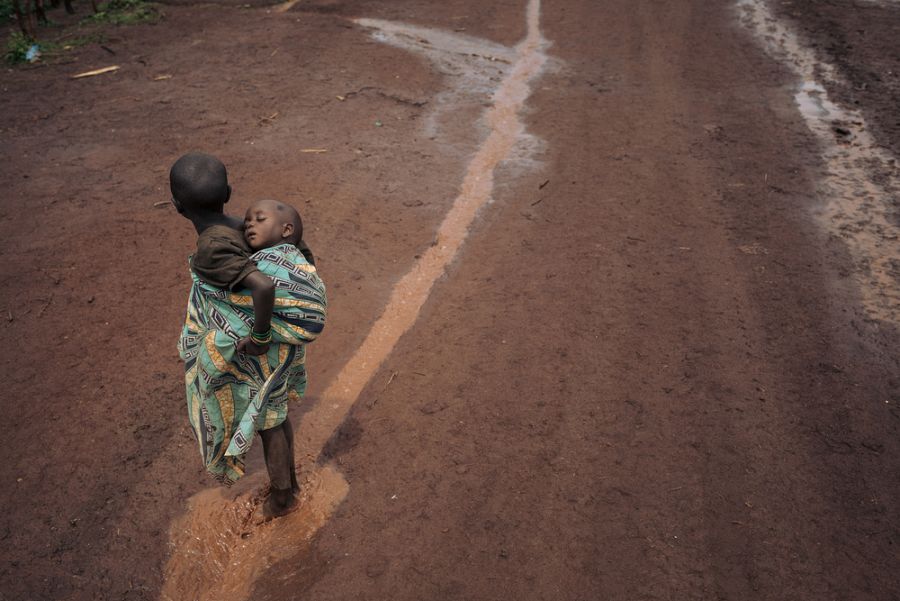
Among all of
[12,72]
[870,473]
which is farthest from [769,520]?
[12,72]

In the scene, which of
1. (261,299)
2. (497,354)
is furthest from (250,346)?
(497,354)

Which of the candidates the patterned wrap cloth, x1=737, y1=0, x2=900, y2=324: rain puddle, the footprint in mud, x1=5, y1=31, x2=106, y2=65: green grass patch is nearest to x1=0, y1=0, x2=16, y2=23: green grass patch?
x1=5, y1=31, x2=106, y2=65: green grass patch

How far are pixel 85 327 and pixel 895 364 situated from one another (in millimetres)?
5217

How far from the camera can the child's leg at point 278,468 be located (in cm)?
328

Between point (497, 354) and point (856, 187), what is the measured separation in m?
4.37

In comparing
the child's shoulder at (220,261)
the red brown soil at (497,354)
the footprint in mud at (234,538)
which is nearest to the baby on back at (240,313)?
the child's shoulder at (220,261)

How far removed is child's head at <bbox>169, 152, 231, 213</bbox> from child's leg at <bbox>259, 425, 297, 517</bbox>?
1.04m

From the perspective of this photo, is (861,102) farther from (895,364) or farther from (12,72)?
(12,72)

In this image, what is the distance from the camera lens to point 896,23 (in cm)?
1133

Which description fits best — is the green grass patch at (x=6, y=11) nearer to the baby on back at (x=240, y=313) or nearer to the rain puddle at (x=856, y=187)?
the baby on back at (x=240, y=313)

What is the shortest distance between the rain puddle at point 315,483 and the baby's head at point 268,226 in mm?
1425

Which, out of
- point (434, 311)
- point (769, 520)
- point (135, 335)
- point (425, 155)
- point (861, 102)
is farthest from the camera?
point (861, 102)

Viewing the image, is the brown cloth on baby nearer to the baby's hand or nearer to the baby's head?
the baby's head

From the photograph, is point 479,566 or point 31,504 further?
point 31,504
